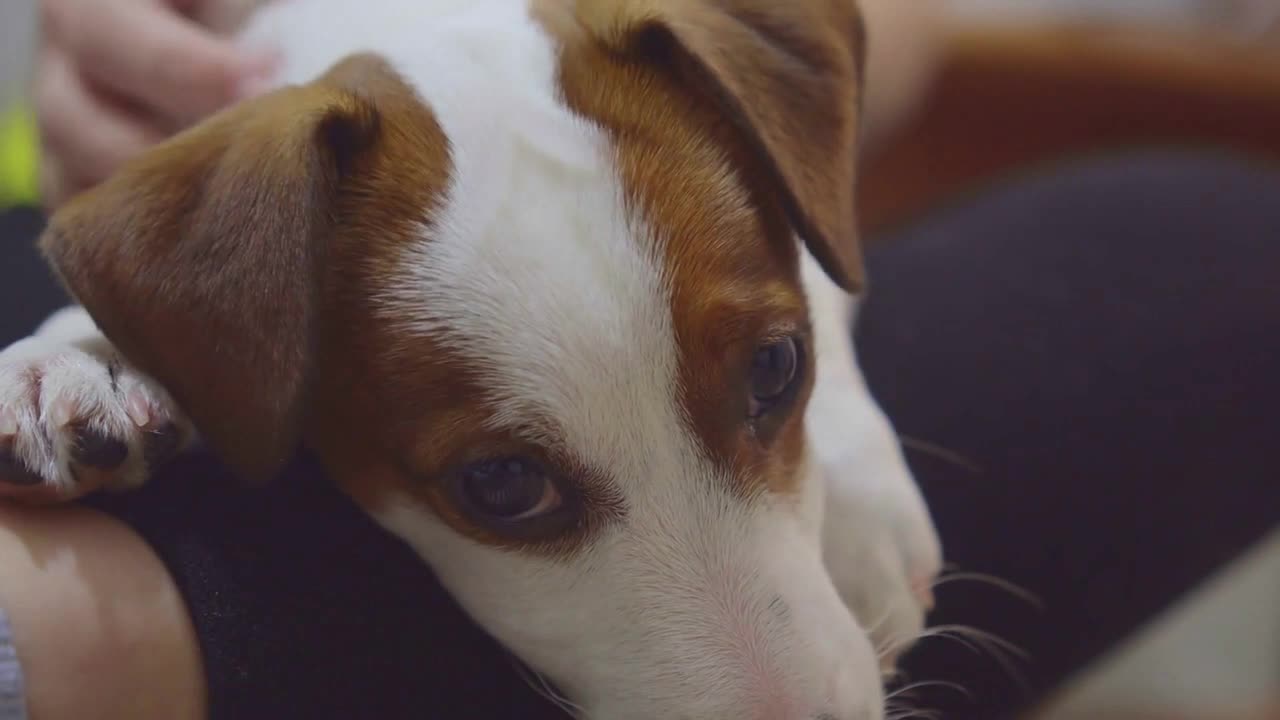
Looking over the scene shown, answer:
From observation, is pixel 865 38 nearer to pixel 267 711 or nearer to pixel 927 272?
pixel 927 272

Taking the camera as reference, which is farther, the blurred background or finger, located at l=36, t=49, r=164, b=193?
the blurred background

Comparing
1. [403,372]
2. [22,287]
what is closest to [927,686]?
[403,372]

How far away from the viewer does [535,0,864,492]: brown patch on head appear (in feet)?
3.12

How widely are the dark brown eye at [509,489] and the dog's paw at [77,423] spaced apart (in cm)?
23

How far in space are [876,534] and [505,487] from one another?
390mm

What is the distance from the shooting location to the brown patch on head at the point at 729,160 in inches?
37.5

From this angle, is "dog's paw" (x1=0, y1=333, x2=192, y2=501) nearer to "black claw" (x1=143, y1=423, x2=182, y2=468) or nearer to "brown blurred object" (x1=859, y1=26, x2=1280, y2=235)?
"black claw" (x1=143, y1=423, x2=182, y2=468)

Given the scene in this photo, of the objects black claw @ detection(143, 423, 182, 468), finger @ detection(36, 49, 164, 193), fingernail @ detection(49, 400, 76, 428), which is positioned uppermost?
finger @ detection(36, 49, 164, 193)

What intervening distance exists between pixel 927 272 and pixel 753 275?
65cm

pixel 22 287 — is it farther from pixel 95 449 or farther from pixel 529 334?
pixel 529 334

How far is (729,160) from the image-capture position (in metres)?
1.03

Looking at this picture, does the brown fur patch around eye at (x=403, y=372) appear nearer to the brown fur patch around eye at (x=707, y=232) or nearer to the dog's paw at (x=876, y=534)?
the brown fur patch around eye at (x=707, y=232)

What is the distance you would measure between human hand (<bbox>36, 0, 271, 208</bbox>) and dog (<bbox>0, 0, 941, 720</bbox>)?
0.68 feet

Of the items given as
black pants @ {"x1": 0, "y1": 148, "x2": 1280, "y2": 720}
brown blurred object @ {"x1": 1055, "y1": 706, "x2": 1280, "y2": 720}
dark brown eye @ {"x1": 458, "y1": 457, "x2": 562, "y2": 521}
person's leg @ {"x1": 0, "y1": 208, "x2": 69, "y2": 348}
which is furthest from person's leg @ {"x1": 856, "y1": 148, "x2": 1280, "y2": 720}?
brown blurred object @ {"x1": 1055, "y1": 706, "x2": 1280, "y2": 720}
